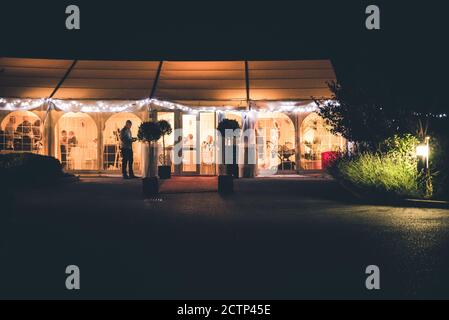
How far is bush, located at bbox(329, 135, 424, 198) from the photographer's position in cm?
1548

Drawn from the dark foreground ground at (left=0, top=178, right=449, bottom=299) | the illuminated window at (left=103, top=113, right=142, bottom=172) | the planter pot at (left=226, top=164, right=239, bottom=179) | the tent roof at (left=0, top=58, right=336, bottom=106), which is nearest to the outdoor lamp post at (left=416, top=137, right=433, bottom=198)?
the dark foreground ground at (left=0, top=178, right=449, bottom=299)

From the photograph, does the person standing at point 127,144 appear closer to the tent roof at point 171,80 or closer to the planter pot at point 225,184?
the tent roof at point 171,80

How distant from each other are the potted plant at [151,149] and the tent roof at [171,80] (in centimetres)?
257

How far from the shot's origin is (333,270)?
705 cm

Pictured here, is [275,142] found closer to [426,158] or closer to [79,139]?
[79,139]

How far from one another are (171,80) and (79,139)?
4.59 m

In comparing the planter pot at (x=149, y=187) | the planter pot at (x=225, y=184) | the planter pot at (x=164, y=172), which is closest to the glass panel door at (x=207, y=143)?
the planter pot at (x=164, y=172)

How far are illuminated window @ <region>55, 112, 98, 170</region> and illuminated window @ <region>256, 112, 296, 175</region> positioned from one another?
6.86m

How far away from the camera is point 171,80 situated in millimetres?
27844

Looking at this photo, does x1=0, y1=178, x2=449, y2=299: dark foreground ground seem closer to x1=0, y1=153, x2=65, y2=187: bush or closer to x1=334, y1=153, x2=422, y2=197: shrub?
x1=334, y1=153, x2=422, y2=197: shrub

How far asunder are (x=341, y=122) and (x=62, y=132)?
1227 cm

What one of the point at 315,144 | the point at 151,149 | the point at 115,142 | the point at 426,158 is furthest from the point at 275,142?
the point at 426,158
